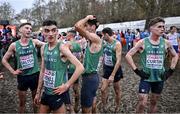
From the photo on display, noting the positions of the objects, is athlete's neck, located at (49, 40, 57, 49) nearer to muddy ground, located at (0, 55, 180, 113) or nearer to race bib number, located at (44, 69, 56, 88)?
race bib number, located at (44, 69, 56, 88)

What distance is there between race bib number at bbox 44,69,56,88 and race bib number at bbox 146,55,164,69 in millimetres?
2170

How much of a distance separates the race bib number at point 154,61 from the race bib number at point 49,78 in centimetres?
217

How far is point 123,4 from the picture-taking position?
48.6 meters

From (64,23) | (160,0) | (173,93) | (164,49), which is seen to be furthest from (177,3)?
(164,49)

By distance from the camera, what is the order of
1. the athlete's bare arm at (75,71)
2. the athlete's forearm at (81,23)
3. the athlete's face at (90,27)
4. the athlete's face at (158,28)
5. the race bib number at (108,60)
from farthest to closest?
the race bib number at (108,60) < the athlete's face at (158,28) < the athlete's face at (90,27) < the athlete's forearm at (81,23) < the athlete's bare arm at (75,71)

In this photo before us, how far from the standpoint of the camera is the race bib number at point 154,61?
6.71 metres

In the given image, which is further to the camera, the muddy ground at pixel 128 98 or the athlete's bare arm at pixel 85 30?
the muddy ground at pixel 128 98

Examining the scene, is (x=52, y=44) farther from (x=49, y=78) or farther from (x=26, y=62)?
(x=26, y=62)

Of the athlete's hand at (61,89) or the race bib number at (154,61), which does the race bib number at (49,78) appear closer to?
the athlete's hand at (61,89)

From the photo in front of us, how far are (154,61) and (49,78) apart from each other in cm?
227

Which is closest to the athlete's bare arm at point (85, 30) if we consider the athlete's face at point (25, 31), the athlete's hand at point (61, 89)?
the athlete's hand at point (61, 89)

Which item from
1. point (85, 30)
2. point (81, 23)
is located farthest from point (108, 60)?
point (81, 23)

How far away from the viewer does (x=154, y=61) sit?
22.0 feet

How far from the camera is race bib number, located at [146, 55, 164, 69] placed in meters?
6.71
